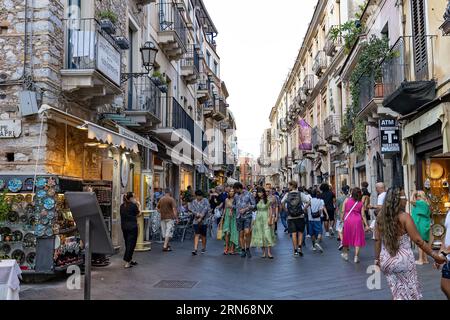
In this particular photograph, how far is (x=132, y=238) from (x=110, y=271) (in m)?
0.97

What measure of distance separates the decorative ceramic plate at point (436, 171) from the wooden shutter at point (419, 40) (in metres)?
2.28

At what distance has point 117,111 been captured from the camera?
13891 millimetres

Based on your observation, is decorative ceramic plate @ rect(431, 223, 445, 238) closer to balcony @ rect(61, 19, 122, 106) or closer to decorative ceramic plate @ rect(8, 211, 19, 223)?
balcony @ rect(61, 19, 122, 106)

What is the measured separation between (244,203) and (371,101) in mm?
5870

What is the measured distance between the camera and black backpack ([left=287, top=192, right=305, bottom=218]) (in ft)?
39.9

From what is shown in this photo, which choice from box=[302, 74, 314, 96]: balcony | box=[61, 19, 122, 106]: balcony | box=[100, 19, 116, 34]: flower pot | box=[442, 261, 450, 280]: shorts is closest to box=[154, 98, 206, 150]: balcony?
box=[100, 19, 116, 34]: flower pot

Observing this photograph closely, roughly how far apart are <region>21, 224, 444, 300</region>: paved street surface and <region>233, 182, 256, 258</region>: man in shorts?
38 cm

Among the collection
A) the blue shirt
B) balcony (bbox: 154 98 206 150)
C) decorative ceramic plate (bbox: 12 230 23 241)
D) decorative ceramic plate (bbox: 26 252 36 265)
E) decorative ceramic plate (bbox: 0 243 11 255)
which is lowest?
decorative ceramic plate (bbox: 26 252 36 265)

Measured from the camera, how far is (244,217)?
12078mm

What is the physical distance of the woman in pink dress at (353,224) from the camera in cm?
1109
